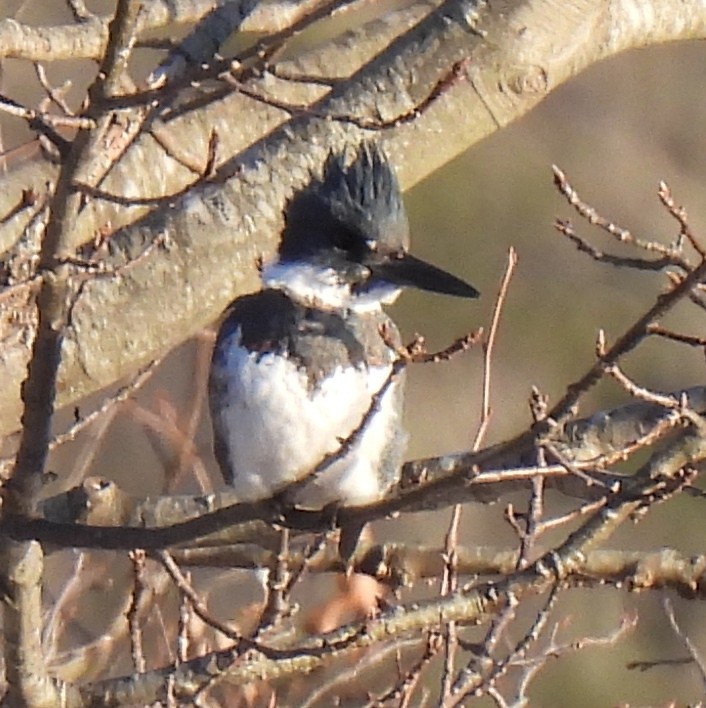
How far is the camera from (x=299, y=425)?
7.47 feet

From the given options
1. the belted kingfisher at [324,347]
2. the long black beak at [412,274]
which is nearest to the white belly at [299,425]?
the belted kingfisher at [324,347]

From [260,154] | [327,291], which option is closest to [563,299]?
[260,154]

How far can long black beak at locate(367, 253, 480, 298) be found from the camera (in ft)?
7.86

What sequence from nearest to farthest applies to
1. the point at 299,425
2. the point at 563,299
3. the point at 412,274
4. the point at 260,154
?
the point at 299,425
the point at 412,274
the point at 260,154
the point at 563,299

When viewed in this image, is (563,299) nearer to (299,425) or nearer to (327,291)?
(327,291)

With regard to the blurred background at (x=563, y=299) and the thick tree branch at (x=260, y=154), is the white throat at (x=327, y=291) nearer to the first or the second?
the thick tree branch at (x=260, y=154)

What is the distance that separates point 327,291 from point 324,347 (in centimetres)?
21

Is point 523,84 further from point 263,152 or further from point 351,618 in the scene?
point 351,618

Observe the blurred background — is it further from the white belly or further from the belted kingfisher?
the white belly

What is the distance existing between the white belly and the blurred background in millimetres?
3578

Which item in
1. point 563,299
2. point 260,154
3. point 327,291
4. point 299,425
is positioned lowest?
point 563,299

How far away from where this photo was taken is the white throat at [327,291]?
254cm

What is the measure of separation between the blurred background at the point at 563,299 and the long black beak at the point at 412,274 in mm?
3454

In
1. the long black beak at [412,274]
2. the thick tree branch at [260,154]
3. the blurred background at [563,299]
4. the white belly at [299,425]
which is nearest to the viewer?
the white belly at [299,425]
